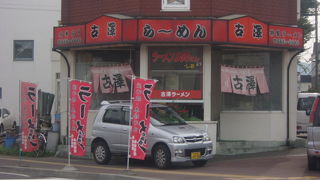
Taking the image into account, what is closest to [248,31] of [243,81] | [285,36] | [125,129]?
[285,36]

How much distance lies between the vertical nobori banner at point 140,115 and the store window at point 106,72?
4.82 m

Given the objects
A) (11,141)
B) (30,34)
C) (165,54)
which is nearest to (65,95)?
(11,141)

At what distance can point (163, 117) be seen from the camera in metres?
14.8

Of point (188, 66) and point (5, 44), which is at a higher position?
point (5, 44)

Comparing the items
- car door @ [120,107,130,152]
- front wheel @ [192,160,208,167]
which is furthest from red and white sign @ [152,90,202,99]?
front wheel @ [192,160,208,167]

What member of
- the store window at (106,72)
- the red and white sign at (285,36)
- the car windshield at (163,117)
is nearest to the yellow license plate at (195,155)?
the car windshield at (163,117)

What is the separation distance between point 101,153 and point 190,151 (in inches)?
124

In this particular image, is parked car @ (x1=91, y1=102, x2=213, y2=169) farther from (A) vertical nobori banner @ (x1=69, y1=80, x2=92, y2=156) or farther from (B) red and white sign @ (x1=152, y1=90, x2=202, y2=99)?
(B) red and white sign @ (x1=152, y1=90, x2=202, y2=99)

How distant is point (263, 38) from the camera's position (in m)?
16.9

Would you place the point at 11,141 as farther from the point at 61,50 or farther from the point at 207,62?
the point at 207,62

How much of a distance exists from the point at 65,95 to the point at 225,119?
6079 millimetres

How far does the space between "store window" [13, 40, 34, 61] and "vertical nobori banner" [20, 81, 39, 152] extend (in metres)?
18.4

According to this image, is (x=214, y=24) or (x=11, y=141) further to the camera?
(x=11, y=141)

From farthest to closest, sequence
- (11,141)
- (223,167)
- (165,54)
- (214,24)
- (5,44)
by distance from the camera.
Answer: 1. (5,44)
2. (11,141)
3. (165,54)
4. (214,24)
5. (223,167)
